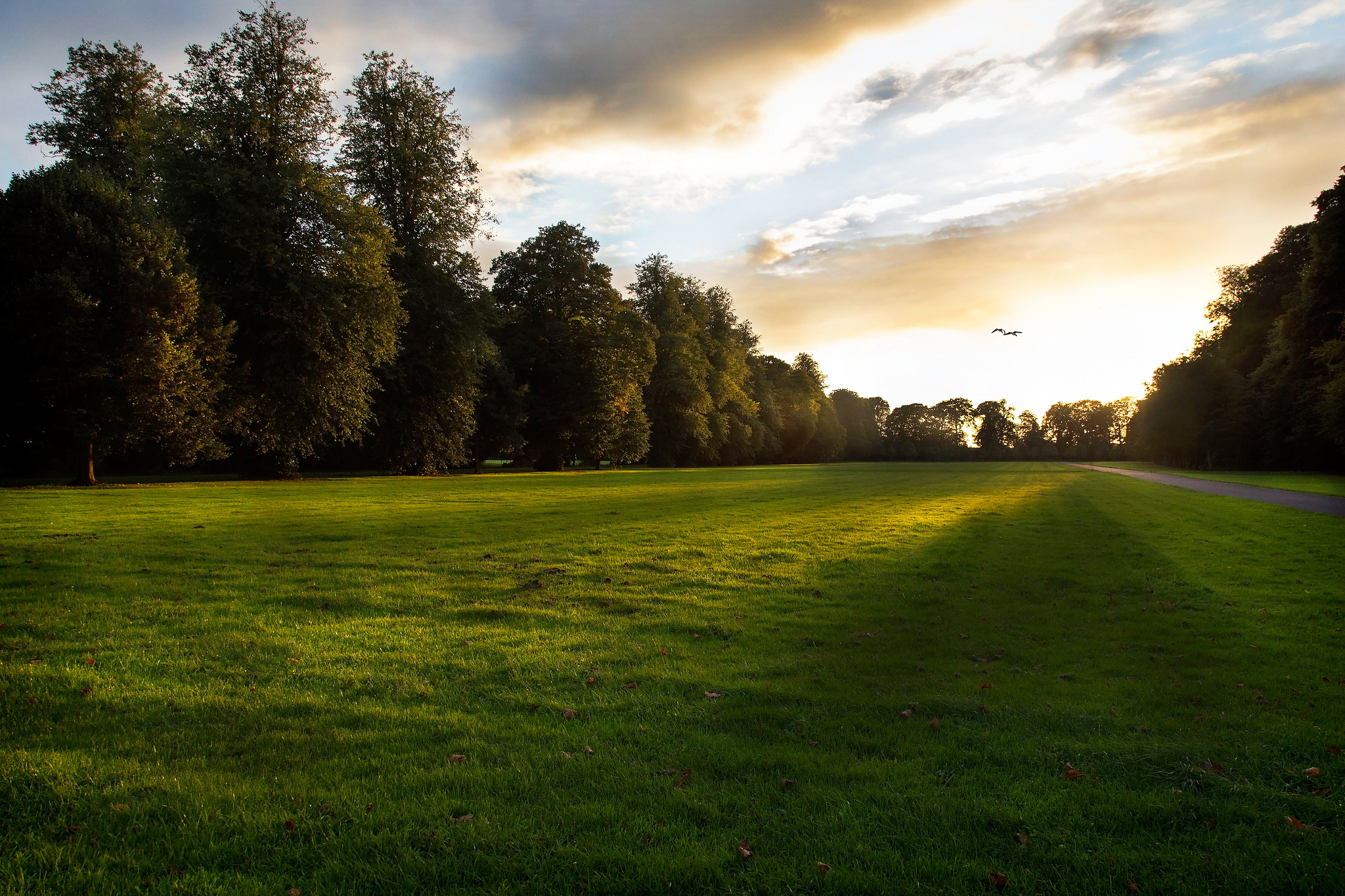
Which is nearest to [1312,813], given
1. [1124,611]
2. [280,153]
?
[1124,611]

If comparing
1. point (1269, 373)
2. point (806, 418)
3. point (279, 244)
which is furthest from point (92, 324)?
point (806, 418)

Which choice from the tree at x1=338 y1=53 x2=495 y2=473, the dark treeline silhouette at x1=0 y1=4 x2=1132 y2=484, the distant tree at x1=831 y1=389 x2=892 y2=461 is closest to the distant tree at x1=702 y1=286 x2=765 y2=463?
the dark treeline silhouette at x1=0 y1=4 x2=1132 y2=484

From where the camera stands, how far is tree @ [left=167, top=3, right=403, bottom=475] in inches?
1117

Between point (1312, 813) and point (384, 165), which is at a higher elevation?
point (384, 165)

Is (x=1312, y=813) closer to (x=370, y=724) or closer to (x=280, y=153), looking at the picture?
Answer: (x=370, y=724)

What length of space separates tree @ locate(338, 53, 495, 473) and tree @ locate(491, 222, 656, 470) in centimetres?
808

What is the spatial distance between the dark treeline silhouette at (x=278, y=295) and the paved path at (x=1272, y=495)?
34.6m

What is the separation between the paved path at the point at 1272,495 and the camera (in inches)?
841

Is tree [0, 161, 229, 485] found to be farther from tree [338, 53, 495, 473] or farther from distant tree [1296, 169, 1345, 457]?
distant tree [1296, 169, 1345, 457]

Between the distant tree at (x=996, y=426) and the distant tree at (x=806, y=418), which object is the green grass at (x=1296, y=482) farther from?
the distant tree at (x=996, y=426)

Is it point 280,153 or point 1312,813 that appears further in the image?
point 280,153

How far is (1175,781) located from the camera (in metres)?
4.61

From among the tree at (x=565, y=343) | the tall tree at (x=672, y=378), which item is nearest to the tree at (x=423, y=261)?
the tree at (x=565, y=343)

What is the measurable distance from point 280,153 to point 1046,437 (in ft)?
573
